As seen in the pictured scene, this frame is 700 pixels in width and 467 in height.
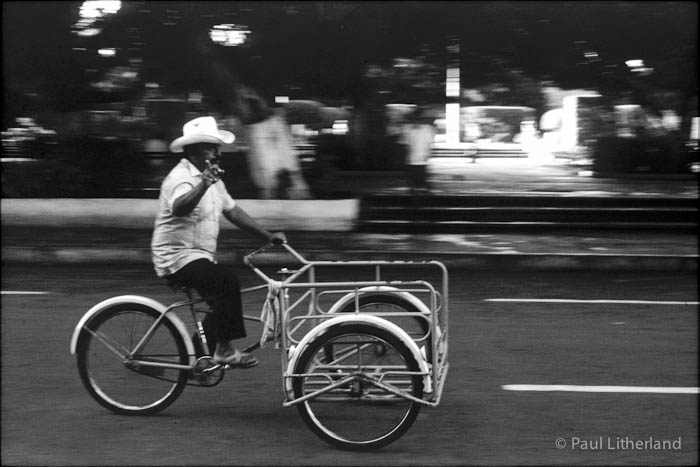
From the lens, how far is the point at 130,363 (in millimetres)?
5090

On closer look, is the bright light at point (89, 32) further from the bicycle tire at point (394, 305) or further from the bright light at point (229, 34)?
the bicycle tire at point (394, 305)

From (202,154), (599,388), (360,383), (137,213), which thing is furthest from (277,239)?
(137,213)

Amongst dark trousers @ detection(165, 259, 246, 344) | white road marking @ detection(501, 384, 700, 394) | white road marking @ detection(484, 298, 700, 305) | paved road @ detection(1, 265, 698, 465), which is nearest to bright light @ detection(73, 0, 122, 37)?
paved road @ detection(1, 265, 698, 465)

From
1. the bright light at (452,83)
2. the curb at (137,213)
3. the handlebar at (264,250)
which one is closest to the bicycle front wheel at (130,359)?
the handlebar at (264,250)

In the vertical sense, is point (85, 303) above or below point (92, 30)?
below

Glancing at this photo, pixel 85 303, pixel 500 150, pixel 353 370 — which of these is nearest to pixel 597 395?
pixel 353 370

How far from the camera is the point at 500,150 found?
17562 mm

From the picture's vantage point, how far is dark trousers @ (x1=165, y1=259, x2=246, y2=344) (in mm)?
4918

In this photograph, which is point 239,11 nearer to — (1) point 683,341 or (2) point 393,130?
(2) point 393,130

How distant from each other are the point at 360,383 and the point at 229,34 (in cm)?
993

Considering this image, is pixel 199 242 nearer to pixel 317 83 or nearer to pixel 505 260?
pixel 505 260

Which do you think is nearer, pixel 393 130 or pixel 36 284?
pixel 36 284

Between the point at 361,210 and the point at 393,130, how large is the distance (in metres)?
1.51

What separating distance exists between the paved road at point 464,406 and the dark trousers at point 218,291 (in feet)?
1.73
